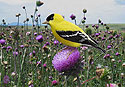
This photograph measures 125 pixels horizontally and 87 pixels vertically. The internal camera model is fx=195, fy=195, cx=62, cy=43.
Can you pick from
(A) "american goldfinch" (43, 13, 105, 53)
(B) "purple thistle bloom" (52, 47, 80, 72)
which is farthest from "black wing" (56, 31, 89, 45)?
(B) "purple thistle bloom" (52, 47, 80, 72)

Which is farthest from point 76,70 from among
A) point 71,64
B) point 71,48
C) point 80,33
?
point 80,33

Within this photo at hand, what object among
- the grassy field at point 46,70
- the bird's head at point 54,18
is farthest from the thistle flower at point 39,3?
the bird's head at point 54,18

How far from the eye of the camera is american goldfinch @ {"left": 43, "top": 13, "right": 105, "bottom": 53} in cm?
117

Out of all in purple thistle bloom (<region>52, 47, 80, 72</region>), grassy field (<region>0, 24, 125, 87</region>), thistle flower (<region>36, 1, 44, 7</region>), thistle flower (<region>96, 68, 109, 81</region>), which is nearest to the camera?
thistle flower (<region>96, 68, 109, 81</region>)

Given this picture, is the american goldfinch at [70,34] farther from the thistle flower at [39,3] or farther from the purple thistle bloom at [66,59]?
the thistle flower at [39,3]

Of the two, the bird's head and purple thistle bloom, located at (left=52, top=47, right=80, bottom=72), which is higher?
the bird's head

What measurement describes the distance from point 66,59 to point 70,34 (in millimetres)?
185

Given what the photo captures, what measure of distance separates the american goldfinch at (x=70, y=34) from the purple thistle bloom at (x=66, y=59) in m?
0.06

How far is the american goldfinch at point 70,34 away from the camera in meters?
1.17

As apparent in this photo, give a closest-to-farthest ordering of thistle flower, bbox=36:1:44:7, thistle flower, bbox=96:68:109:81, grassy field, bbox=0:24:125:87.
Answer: thistle flower, bbox=96:68:109:81, grassy field, bbox=0:24:125:87, thistle flower, bbox=36:1:44:7

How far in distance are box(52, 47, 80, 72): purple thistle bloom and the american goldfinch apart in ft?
0.21

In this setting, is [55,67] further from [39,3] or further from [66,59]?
[39,3]

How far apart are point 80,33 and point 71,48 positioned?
0.55ft

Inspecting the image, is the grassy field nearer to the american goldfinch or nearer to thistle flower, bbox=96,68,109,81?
thistle flower, bbox=96,68,109,81
